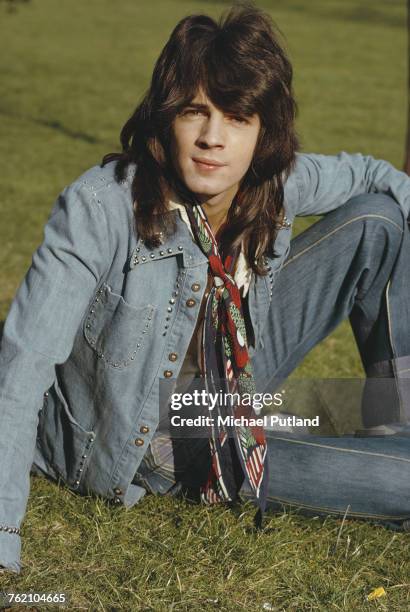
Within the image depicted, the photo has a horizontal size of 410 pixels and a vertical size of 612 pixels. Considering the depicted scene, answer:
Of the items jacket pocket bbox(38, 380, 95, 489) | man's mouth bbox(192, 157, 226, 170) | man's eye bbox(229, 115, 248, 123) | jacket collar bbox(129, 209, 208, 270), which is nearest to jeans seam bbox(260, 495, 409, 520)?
jacket pocket bbox(38, 380, 95, 489)

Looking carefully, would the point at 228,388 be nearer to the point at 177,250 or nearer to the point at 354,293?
the point at 177,250

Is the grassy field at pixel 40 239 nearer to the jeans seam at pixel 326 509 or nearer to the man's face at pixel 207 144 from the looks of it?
the jeans seam at pixel 326 509

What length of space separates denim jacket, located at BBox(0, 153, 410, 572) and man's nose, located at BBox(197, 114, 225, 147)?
8.8 inches

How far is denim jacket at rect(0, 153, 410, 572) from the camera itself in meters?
2.40

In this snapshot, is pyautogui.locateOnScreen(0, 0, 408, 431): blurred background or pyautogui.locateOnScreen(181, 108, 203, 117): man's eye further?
pyautogui.locateOnScreen(0, 0, 408, 431): blurred background

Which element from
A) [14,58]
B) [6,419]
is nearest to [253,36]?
[6,419]

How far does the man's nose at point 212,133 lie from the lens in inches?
102

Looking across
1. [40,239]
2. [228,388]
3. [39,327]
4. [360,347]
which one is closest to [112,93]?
[40,239]

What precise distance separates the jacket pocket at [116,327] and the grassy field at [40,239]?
0.49m

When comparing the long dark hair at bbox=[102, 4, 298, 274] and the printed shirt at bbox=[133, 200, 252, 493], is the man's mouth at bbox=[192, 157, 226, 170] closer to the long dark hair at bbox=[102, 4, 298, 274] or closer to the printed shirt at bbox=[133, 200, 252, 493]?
the long dark hair at bbox=[102, 4, 298, 274]

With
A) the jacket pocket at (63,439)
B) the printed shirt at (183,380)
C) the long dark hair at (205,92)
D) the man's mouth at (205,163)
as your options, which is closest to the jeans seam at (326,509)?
the printed shirt at (183,380)

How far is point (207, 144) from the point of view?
259cm

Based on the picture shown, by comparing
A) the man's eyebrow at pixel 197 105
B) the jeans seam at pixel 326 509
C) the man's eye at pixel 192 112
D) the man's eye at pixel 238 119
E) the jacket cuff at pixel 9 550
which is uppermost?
the man's eyebrow at pixel 197 105

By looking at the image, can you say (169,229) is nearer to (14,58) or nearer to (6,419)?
(6,419)
